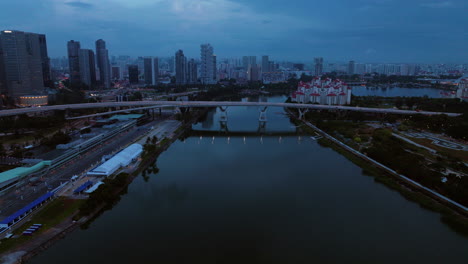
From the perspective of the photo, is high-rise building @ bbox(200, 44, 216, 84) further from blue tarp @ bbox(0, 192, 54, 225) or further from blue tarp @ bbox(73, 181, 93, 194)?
blue tarp @ bbox(0, 192, 54, 225)

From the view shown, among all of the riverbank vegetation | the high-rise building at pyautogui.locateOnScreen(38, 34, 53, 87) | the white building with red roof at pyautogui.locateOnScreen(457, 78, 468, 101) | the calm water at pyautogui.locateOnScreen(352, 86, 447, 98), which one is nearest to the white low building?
the riverbank vegetation

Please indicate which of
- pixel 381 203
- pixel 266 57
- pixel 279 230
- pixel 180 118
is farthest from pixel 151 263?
pixel 266 57

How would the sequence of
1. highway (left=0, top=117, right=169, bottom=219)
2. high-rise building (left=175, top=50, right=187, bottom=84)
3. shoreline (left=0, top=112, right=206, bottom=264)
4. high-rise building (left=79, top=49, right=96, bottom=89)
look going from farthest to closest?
high-rise building (left=175, top=50, right=187, bottom=84) < high-rise building (left=79, top=49, right=96, bottom=89) < highway (left=0, top=117, right=169, bottom=219) < shoreline (left=0, top=112, right=206, bottom=264)

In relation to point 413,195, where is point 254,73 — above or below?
above

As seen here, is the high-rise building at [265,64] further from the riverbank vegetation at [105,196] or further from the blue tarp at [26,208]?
the blue tarp at [26,208]

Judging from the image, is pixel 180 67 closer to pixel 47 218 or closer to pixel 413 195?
pixel 47 218

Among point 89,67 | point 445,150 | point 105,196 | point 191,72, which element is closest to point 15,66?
point 89,67

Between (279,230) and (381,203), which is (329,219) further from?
(381,203)

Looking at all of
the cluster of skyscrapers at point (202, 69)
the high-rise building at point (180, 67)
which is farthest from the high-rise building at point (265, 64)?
the high-rise building at point (180, 67)
